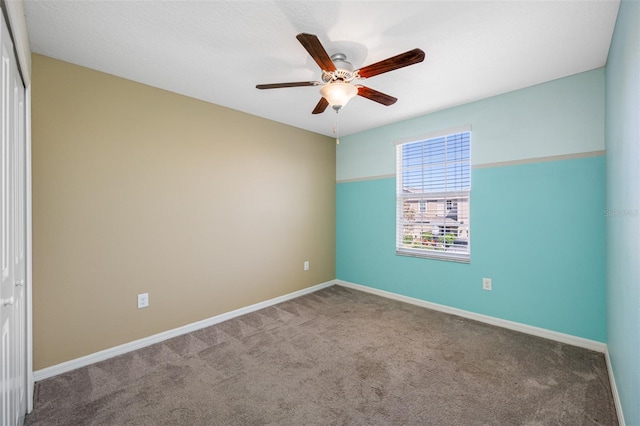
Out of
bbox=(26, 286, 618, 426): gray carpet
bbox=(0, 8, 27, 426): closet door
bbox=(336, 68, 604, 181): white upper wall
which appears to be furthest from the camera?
bbox=(336, 68, 604, 181): white upper wall

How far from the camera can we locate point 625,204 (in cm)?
164

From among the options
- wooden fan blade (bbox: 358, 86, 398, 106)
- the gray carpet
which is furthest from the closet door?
wooden fan blade (bbox: 358, 86, 398, 106)

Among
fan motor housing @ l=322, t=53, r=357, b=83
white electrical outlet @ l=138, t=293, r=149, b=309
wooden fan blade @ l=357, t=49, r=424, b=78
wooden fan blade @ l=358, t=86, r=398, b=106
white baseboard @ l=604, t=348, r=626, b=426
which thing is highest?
fan motor housing @ l=322, t=53, r=357, b=83

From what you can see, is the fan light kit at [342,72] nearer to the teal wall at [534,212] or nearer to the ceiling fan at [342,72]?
the ceiling fan at [342,72]

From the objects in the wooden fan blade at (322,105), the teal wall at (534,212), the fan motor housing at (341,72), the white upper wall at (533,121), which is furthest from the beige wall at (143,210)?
the white upper wall at (533,121)

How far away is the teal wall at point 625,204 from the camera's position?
4.43 ft

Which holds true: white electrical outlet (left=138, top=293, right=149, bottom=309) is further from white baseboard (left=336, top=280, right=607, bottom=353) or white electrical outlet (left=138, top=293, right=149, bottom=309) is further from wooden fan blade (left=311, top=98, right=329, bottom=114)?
white baseboard (left=336, top=280, right=607, bottom=353)

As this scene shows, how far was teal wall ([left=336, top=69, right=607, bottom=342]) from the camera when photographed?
2508 mm

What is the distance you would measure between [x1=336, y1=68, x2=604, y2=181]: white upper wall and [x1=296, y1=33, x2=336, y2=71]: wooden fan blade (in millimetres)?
2086

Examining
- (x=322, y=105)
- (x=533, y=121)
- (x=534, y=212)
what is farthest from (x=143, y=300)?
(x=533, y=121)

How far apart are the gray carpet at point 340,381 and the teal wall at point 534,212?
1.06 ft

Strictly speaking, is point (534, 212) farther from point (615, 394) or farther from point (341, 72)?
point (341, 72)

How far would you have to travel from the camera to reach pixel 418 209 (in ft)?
12.3

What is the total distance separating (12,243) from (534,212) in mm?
3859
